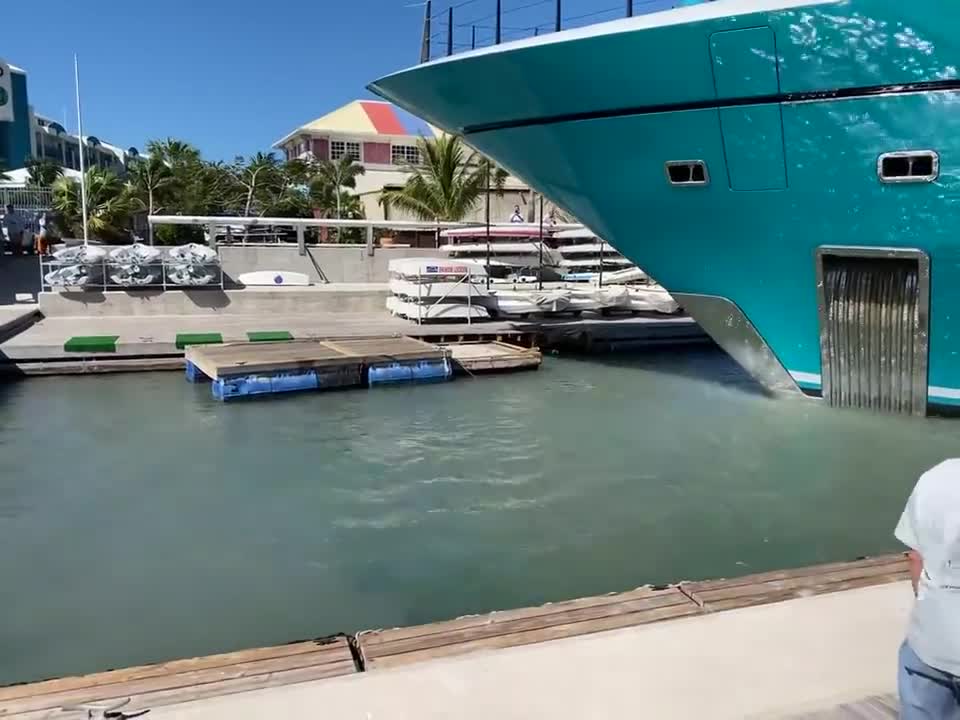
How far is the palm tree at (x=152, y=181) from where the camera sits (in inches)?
1389

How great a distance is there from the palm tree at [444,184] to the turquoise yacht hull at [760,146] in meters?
19.6

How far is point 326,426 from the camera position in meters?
9.79

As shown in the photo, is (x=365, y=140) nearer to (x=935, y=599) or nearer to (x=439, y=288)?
(x=439, y=288)

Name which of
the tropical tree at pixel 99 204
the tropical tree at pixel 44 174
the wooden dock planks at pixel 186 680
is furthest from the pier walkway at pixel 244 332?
the tropical tree at pixel 44 174

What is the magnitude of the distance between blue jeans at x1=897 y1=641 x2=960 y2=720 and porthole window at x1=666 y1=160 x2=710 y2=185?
797 cm

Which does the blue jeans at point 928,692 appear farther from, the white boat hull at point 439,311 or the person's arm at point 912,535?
the white boat hull at point 439,311

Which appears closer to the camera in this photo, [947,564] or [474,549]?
[947,564]

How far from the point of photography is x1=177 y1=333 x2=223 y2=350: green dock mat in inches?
523

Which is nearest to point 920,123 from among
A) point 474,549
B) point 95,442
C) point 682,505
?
point 682,505

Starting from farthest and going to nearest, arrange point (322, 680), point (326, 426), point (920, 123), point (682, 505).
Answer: point (326, 426), point (920, 123), point (682, 505), point (322, 680)

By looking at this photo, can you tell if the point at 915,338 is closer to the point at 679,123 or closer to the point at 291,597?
the point at 679,123

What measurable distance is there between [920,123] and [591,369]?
7.05 metres

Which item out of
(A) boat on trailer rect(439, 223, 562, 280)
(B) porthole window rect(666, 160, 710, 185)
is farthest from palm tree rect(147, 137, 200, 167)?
(B) porthole window rect(666, 160, 710, 185)

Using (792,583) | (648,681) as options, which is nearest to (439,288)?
(792,583)
